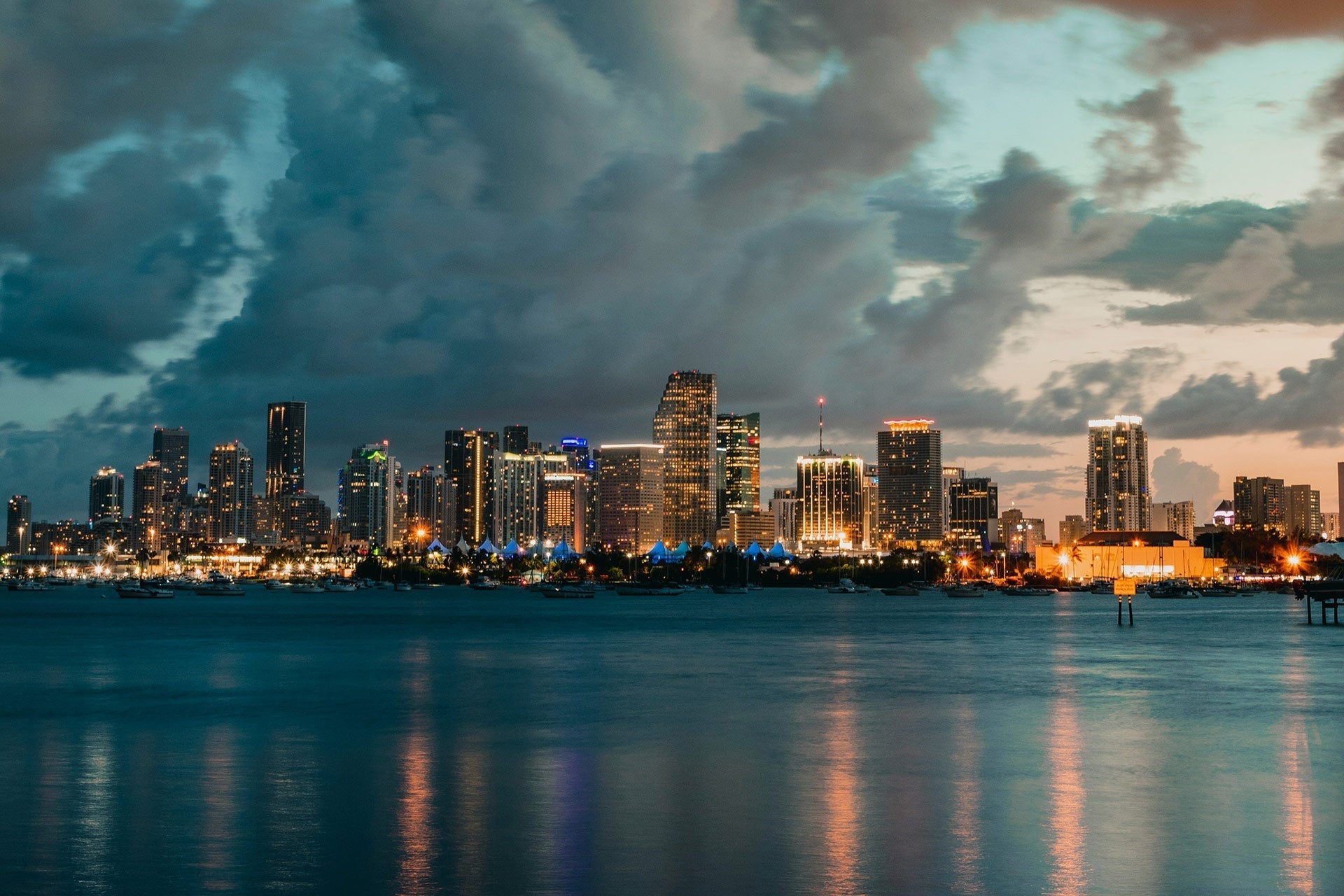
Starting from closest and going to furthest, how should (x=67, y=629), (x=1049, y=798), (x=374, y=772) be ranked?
(x=1049, y=798), (x=374, y=772), (x=67, y=629)

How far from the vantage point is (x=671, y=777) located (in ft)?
104

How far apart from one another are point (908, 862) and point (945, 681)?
42.4 metres

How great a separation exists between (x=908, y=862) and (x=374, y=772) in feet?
51.1

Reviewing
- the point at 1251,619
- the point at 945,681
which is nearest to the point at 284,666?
the point at 945,681

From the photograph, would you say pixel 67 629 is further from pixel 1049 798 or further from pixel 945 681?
pixel 1049 798

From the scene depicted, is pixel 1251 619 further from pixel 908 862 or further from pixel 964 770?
pixel 908 862

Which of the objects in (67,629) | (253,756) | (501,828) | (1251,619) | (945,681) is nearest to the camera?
(501,828)

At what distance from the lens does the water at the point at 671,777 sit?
69.2 feet

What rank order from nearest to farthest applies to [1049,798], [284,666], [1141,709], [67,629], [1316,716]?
[1049,798] < [1316,716] < [1141,709] < [284,666] < [67,629]

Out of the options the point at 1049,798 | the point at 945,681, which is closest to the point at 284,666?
the point at 945,681

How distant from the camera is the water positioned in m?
21.1

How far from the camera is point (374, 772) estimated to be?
32344 millimetres

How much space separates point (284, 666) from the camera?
237 feet

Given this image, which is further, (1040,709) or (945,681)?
(945,681)
